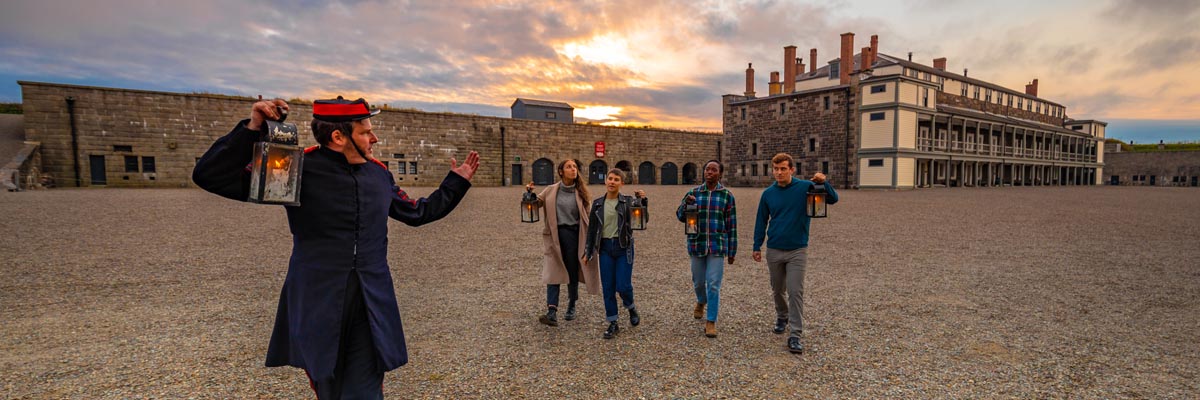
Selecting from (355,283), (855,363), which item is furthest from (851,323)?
(355,283)

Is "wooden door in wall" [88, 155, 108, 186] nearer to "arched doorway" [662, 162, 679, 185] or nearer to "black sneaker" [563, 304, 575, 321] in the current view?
"black sneaker" [563, 304, 575, 321]

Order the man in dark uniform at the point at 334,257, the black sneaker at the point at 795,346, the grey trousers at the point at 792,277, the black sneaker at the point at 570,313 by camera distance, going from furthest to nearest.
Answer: the black sneaker at the point at 570,313, the grey trousers at the point at 792,277, the black sneaker at the point at 795,346, the man in dark uniform at the point at 334,257

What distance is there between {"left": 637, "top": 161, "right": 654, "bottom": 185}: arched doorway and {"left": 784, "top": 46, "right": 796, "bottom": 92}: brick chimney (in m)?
13.7

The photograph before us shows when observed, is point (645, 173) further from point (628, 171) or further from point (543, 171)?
point (543, 171)

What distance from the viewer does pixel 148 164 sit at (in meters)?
27.8

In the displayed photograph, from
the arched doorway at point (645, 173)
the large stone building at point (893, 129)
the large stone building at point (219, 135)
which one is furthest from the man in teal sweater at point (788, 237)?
the arched doorway at point (645, 173)

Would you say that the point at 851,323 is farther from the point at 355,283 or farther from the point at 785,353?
the point at 355,283

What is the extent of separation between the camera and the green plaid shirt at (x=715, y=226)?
15.1 ft

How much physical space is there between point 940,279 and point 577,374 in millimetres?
5645

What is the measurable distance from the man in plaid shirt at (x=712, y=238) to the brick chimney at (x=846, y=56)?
39234mm

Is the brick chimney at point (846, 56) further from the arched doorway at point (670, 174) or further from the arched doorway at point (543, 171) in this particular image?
the arched doorway at point (543, 171)

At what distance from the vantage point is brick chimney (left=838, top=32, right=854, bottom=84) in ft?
128

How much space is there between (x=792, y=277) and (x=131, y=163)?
115ft

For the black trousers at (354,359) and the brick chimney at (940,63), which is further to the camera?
the brick chimney at (940,63)
